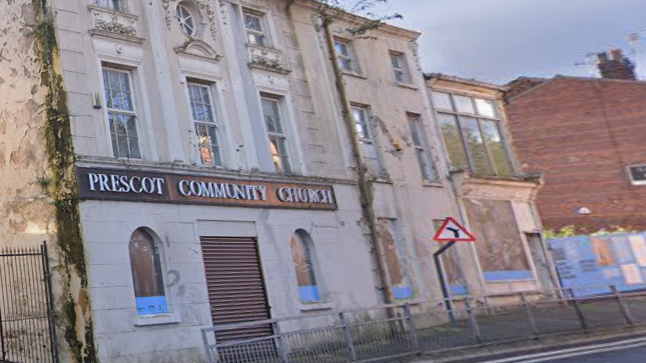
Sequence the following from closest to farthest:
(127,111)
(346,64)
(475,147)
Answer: (127,111)
(346,64)
(475,147)

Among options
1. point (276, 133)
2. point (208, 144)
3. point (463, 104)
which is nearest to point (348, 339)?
point (208, 144)

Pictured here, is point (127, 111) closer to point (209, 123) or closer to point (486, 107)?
point (209, 123)

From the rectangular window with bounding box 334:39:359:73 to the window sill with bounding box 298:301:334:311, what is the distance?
305 inches

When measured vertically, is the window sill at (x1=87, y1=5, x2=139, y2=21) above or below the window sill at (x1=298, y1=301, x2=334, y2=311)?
above

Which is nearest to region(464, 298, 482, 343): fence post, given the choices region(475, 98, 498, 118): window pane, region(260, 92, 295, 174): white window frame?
region(260, 92, 295, 174): white window frame

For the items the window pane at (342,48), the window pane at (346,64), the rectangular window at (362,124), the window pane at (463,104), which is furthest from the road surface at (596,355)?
the window pane at (463,104)

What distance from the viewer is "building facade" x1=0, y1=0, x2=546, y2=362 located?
46.4 ft

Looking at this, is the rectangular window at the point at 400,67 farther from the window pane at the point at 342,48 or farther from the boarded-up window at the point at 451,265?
the boarded-up window at the point at 451,265

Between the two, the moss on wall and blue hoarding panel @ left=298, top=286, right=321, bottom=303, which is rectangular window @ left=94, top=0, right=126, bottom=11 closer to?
the moss on wall

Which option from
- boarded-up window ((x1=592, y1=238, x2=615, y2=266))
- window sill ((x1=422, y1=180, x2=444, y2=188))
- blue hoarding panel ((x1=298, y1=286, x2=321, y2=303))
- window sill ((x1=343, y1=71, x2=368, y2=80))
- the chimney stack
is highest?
the chimney stack

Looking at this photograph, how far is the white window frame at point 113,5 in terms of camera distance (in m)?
16.1

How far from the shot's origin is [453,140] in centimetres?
2539

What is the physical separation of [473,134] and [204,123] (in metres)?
12.5

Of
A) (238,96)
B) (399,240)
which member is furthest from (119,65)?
(399,240)
